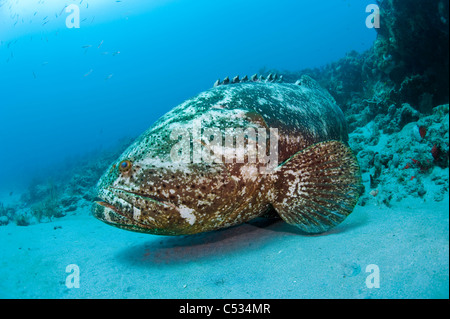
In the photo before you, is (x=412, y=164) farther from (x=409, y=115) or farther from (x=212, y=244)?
(x=212, y=244)

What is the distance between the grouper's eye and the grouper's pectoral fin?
1.92m

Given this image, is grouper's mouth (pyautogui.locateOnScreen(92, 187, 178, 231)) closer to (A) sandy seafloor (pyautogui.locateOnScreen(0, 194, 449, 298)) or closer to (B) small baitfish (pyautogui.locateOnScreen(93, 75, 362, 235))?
(B) small baitfish (pyautogui.locateOnScreen(93, 75, 362, 235))

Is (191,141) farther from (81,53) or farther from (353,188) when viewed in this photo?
(81,53)

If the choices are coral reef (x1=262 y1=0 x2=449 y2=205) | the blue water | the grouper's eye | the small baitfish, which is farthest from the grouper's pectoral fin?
the blue water

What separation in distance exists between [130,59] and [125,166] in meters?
168

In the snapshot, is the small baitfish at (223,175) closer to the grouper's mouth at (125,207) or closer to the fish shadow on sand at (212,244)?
the grouper's mouth at (125,207)

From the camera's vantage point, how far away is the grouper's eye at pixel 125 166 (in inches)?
123

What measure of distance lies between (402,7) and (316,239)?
6.25m

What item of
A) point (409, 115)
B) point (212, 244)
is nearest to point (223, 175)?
point (212, 244)

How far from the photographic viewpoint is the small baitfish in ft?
9.78

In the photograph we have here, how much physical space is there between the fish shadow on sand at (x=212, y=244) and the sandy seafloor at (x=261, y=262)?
15 millimetres

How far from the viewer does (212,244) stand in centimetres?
376

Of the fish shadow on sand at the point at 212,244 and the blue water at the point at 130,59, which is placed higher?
the blue water at the point at 130,59

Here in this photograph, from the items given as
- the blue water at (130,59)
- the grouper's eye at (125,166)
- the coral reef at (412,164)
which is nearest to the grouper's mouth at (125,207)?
the grouper's eye at (125,166)
